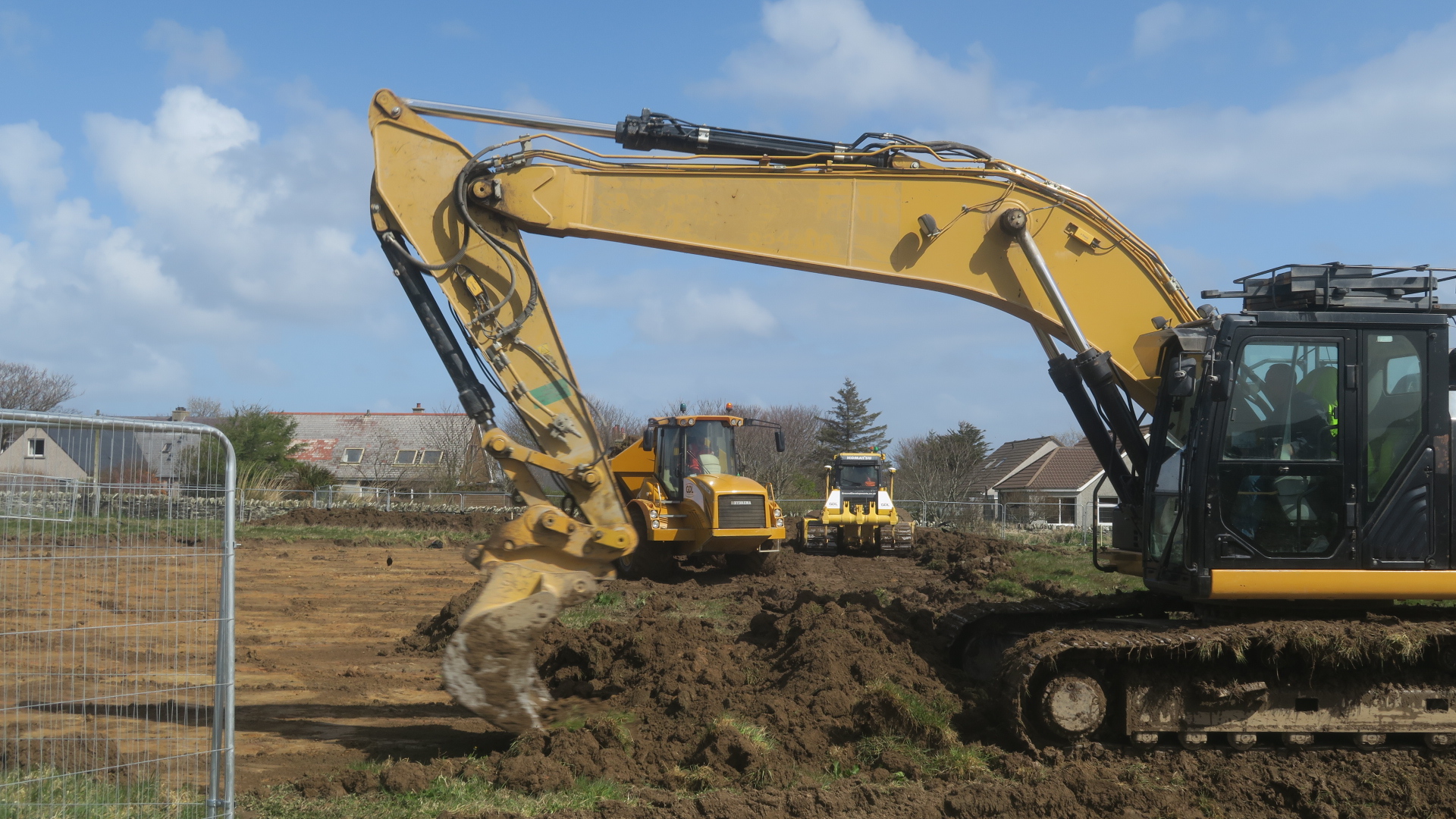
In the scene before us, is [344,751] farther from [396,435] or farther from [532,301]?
[396,435]

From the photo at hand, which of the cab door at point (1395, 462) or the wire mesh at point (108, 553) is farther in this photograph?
the cab door at point (1395, 462)

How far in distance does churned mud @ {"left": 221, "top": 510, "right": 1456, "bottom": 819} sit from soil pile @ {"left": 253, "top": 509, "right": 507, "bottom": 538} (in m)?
20.4

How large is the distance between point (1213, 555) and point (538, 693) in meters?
4.05

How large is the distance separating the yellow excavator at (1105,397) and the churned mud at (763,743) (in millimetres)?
340

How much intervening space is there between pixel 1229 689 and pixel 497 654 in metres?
4.34

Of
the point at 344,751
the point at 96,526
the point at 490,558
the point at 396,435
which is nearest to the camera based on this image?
the point at 96,526

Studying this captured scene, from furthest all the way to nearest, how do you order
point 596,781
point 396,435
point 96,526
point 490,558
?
point 396,435 < point 490,558 < point 596,781 < point 96,526

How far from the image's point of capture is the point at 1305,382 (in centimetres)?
620

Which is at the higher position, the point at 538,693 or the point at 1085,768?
the point at 538,693

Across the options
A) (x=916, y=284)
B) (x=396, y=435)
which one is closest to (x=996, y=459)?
(x=396, y=435)

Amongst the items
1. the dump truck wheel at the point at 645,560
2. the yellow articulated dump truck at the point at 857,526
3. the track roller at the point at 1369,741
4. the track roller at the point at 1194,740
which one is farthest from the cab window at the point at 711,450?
the track roller at the point at 1369,741

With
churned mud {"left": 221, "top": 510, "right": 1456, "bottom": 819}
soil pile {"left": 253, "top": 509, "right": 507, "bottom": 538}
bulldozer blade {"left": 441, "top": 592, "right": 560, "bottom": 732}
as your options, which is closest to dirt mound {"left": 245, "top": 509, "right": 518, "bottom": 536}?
soil pile {"left": 253, "top": 509, "right": 507, "bottom": 538}

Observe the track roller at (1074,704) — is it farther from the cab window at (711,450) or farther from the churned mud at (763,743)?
the cab window at (711,450)

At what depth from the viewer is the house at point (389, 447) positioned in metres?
49.0
